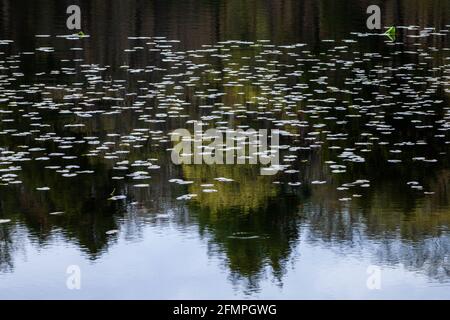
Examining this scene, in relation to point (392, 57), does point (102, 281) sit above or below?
below

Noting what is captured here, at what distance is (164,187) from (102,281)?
376 centimetres

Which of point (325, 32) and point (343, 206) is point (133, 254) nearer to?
point (343, 206)

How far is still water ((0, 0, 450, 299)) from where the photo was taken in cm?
1287

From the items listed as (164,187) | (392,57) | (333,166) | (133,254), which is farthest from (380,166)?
(392,57)

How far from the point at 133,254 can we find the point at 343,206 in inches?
130

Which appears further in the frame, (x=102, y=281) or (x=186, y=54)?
(x=186, y=54)

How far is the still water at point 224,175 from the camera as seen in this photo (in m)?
12.9

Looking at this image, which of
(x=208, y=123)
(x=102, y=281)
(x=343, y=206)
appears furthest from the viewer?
(x=208, y=123)

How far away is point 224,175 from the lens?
16.8 meters

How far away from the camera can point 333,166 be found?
674 inches
